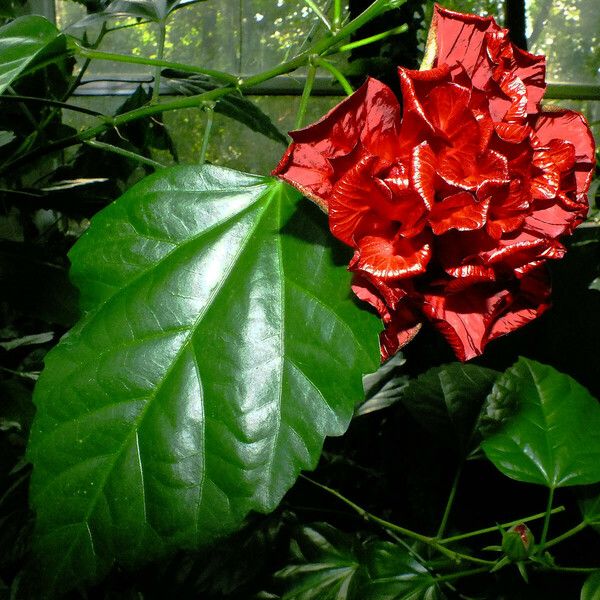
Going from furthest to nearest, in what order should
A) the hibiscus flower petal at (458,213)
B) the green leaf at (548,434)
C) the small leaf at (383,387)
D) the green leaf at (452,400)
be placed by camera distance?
the small leaf at (383,387) → the green leaf at (452,400) → the green leaf at (548,434) → the hibiscus flower petal at (458,213)

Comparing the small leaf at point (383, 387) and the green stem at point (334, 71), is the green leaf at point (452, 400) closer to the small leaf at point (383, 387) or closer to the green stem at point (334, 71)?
the small leaf at point (383, 387)

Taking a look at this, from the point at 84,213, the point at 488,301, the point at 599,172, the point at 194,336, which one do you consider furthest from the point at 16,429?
the point at 599,172

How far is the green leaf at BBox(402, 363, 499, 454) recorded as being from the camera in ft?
2.70

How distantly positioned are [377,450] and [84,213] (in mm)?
637

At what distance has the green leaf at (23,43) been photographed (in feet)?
1.49

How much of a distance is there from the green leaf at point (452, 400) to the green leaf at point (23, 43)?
1.92ft

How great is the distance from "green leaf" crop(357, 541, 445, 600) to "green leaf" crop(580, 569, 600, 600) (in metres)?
0.15

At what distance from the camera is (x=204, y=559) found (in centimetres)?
75

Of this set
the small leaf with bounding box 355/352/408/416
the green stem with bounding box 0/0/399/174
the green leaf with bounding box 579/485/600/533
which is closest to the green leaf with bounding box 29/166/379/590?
the green stem with bounding box 0/0/399/174

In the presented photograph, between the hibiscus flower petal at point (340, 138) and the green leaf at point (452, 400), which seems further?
the green leaf at point (452, 400)

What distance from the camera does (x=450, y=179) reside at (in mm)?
407

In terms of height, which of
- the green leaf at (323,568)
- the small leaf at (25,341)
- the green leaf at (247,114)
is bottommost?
the green leaf at (323,568)

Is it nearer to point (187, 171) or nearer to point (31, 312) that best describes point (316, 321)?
point (187, 171)

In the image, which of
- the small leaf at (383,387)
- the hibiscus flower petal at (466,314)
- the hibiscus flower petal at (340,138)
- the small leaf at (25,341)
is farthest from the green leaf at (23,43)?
the small leaf at (383,387)
